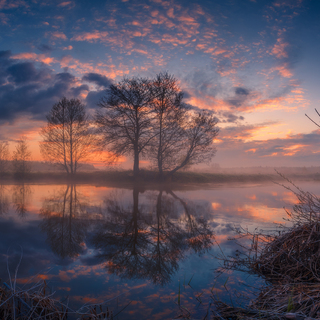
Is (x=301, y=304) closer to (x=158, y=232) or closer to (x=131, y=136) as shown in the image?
(x=158, y=232)

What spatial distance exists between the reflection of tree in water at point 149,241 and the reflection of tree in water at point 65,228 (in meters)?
0.42

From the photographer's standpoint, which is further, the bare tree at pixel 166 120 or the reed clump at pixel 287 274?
the bare tree at pixel 166 120

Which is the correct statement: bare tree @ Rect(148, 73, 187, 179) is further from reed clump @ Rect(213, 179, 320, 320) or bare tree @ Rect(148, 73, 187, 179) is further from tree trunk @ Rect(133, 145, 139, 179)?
reed clump @ Rect(213, 179, 320, 320)

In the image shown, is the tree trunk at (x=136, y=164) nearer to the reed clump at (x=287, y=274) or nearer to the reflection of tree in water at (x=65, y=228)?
the reflection of tree in water at (x=65, y=228)

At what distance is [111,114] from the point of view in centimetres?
2133

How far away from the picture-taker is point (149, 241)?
16.7ft

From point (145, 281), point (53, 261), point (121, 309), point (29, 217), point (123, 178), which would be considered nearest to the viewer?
point (121, 309)

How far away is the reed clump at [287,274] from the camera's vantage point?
236 centimetres

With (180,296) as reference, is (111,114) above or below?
above

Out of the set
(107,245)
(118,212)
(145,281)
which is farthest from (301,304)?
(118,212)

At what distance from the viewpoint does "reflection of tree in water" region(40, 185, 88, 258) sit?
460cm

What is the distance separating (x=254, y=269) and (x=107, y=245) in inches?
113

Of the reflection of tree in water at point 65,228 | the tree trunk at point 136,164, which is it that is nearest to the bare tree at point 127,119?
the tree trunk at point 136,164

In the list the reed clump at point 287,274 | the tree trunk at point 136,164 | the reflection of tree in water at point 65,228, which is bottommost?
the reflection of tree in water at point 65,228
